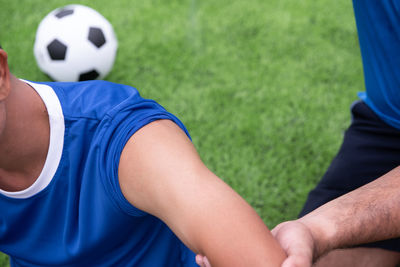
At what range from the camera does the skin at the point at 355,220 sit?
4.31 ft

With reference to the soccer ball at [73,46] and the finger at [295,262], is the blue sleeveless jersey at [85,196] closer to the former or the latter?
the finger at [295,262]

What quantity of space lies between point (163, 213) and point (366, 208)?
30.2 inches

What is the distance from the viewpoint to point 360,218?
1396mm

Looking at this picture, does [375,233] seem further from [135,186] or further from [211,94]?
[211,94]

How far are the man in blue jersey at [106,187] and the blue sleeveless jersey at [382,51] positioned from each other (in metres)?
1.02

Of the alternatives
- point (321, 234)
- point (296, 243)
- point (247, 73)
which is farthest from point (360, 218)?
point (247, 73)

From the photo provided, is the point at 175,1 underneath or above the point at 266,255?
above

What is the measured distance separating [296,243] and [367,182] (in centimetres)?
79

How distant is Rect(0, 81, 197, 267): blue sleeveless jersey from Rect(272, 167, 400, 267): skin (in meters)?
0.46

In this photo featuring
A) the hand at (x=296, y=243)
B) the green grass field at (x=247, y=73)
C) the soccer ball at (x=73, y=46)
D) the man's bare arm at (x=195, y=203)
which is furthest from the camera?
the soccer ball at (x=73, y=46)

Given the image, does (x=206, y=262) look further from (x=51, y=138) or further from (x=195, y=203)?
(x=51, y=138)

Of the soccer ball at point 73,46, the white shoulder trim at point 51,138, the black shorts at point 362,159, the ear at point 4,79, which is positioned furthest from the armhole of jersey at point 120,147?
the soccer ball at point 73,46

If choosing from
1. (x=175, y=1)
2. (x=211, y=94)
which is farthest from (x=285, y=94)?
(x=175, y=1)

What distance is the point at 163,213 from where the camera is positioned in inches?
39.8
